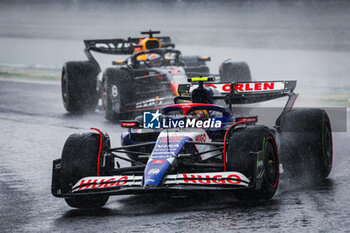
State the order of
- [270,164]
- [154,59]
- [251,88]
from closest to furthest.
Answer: [270,164] < [251,88] < [154,59]

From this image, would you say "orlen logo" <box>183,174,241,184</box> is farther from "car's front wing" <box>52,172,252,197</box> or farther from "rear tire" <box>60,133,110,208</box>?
"rear tire" <box>60,133,110,208</box>


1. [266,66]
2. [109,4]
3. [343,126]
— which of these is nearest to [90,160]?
[343,126]

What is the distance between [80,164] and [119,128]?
269 inches

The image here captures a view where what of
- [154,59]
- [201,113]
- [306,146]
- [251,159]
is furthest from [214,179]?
[154,59]

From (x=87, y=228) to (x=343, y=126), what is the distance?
837cm

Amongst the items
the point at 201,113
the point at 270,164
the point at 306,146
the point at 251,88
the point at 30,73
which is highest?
the point at 251,88

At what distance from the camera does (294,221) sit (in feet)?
20.7

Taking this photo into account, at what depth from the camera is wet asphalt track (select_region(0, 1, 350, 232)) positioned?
6.54 m

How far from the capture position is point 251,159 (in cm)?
683

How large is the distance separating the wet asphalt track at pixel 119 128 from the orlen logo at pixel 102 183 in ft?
1.03

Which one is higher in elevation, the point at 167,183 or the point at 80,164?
the point at 80,164

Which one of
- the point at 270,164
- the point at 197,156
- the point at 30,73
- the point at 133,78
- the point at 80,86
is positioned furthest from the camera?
the point at 30,73

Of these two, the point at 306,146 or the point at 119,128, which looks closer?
the point at 306,146

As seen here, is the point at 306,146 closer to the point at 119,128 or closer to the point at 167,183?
the point at 167,183
